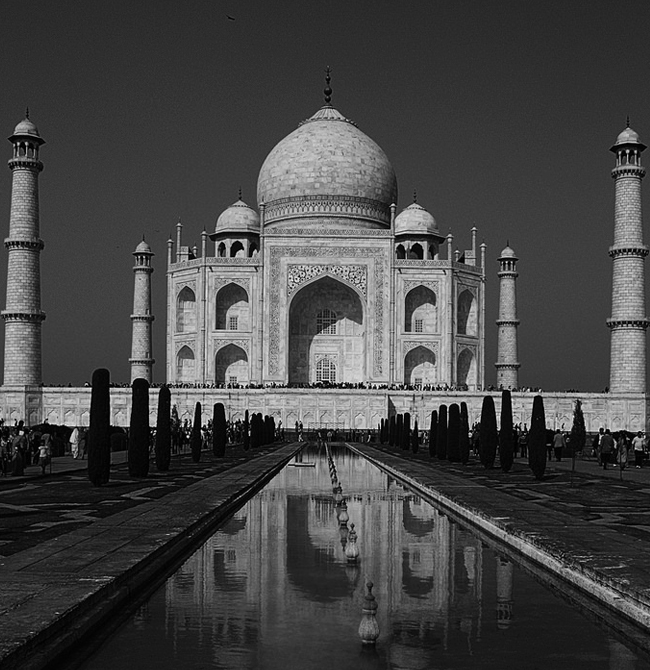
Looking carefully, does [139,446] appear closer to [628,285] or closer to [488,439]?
[488,439]

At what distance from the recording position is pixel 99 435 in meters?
12.2

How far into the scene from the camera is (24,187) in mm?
30984

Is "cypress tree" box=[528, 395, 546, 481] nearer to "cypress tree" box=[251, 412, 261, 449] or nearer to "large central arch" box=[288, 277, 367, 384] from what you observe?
"cypress tree" box=[251, 412, 261, 449]

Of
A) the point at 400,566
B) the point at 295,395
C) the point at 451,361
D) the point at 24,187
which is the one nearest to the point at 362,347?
the point at 451,361

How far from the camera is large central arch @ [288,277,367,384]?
36250 millimetres

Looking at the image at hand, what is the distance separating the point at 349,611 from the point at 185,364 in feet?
106

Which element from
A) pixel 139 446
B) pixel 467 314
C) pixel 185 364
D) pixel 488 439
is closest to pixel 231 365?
pixel 185 364

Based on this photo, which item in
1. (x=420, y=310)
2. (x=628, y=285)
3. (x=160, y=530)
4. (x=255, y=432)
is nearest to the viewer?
(x=160, y=530)

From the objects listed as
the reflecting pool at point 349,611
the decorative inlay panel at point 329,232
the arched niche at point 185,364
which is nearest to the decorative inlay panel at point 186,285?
the arched niche at point 185,364

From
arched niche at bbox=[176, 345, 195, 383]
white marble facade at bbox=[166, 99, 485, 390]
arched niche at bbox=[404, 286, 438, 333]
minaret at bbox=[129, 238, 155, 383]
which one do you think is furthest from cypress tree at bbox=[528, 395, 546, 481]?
minaret at bbox=[129, 238, 155, 383]

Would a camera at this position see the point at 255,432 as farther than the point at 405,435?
Yes

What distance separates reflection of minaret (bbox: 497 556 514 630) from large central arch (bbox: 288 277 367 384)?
29.5 metres

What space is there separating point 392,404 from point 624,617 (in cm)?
2671

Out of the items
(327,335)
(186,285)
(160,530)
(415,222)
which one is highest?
(415,222)
